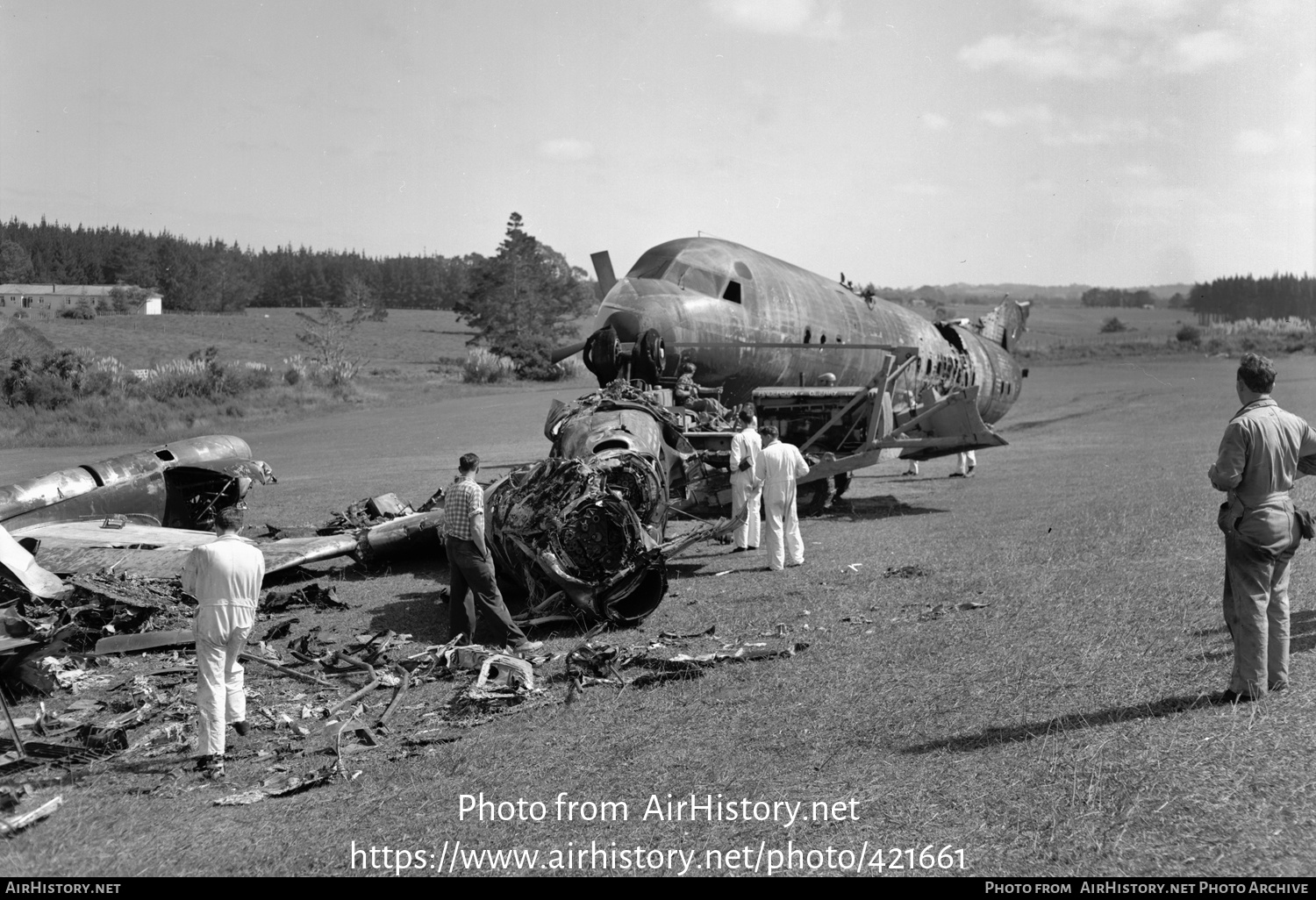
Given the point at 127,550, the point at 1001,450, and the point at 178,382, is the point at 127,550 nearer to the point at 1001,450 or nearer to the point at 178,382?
the point at 1001,450

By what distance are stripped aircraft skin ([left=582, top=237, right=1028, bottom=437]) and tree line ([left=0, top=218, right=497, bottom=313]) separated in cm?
4835

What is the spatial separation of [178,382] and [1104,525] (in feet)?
145

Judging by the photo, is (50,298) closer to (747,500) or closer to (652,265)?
(652,265)

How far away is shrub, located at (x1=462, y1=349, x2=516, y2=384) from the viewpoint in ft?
232

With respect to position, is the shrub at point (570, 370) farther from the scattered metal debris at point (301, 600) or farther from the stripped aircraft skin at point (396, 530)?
the scattered metal debris at point (301, 600)

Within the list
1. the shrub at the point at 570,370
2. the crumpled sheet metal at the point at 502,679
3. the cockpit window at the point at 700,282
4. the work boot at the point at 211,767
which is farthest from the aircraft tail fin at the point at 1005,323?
the shrub at the point at 570,370

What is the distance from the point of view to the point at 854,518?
1845cm

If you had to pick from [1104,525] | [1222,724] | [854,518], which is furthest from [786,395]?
[1222,724]

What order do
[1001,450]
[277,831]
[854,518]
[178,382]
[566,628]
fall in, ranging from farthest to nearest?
[178,382] < [1001,450] < [854,518] < [566,628] < [277,831]

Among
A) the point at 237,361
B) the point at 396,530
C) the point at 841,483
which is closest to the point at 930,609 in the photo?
the point at 396,530

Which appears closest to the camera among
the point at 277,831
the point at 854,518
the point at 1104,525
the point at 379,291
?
the point at 277,831

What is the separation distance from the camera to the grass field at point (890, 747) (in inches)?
217

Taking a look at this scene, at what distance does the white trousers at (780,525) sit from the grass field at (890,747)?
345 mm

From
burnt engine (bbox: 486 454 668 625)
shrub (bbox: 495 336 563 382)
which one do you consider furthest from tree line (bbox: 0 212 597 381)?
burnt engine (bbox: 486 454 668 625)
